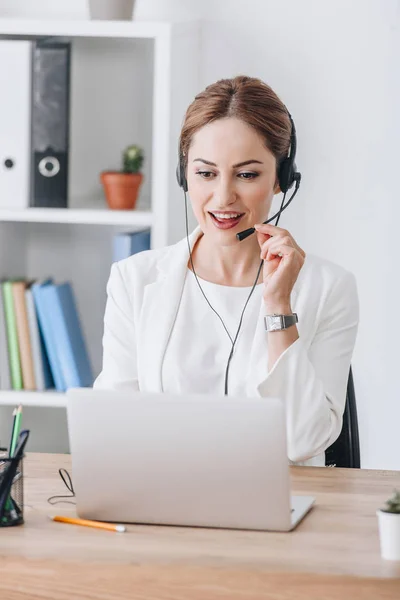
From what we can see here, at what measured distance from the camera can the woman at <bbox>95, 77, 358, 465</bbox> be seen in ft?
6.11

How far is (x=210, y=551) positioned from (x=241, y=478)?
105 millimetres

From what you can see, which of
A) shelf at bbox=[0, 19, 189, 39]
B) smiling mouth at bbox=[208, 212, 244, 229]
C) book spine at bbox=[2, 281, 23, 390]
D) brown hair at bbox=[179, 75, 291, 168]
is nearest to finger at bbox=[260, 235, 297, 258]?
smiling mouth at bbox=[208, 212, 244, 229]

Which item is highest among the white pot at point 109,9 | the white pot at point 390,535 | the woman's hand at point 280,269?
the white pot at point 109,9

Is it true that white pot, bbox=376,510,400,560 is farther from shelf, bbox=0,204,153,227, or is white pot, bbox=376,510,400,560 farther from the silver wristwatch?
shelf, bbox=0,204,153,227

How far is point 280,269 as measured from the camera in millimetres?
1824

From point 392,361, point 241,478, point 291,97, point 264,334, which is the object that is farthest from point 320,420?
point 291,97

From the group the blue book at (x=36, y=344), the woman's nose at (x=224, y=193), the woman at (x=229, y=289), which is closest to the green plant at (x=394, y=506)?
the woman at (x=229, y=289)

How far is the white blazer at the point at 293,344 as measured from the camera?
173 centimetres

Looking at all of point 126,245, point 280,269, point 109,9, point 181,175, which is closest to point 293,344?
point 280,269

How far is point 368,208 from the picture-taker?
2688mm

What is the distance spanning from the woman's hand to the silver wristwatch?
0.07 feet

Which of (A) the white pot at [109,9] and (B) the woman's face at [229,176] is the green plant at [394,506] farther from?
(A) the white pot at [109,9]

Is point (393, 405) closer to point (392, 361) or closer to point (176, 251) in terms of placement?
point (392, 361)

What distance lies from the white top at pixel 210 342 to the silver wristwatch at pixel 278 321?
4.0 inches
